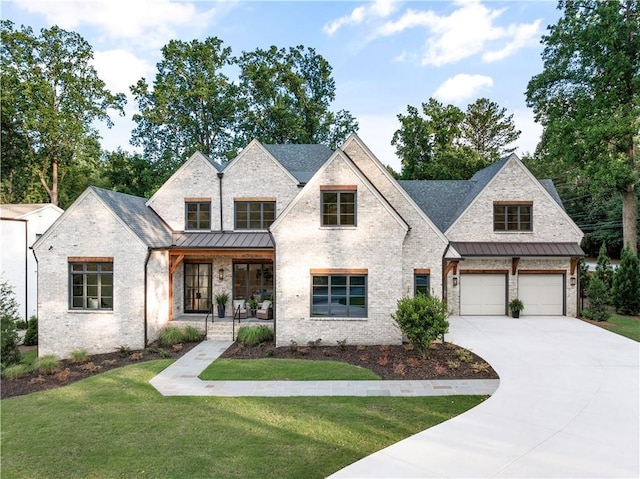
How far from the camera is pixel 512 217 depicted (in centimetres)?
1834

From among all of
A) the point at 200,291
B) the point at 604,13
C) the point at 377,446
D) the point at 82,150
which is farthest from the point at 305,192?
the point at 82,150

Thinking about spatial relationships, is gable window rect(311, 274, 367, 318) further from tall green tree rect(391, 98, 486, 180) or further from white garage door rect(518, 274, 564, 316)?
tall green tree rect(391, 98, 486, 180)

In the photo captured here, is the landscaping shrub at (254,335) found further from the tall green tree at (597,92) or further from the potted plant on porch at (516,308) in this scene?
the tall green tree at (597,92)

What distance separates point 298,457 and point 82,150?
3418cm

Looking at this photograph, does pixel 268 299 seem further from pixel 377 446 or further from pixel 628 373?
pixel 628 373

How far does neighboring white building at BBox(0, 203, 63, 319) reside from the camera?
19.5m

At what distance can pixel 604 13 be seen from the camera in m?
22.9

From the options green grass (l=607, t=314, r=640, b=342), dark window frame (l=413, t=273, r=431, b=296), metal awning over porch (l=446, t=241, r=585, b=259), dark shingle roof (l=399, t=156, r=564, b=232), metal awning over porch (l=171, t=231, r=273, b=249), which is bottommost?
green grass (l=607, t=314, r=640, b=342)

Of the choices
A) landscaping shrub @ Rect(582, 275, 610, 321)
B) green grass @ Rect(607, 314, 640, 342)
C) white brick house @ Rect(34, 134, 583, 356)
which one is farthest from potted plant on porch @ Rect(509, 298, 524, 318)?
green grass @ Rect(607, 314, 640, 342)

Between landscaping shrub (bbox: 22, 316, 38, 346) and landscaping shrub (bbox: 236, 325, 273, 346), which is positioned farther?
landscaping shrub (bbox: 22, 316, 38, 346)

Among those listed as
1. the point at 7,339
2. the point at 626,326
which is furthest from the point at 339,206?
the point at 626,326

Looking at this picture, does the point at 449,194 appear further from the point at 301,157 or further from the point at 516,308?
the point at 301,157

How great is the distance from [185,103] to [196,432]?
28.8 metres

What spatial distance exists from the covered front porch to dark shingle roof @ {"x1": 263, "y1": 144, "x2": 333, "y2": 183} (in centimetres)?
465
